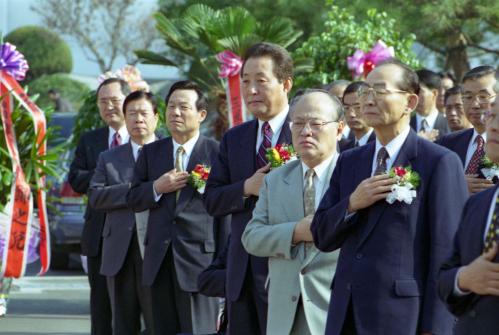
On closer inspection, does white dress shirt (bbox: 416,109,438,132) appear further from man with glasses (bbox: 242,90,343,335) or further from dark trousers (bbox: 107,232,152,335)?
man with glasses (bbox: 242,90,343,335)

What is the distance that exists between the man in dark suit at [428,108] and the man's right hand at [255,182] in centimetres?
383

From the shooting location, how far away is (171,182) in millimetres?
7902

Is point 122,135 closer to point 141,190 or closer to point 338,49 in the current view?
point 141,190

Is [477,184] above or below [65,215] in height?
above

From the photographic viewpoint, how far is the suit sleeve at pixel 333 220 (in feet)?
17.3

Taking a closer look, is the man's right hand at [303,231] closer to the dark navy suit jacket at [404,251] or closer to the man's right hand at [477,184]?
the dark navy suit jacket at [404,251]

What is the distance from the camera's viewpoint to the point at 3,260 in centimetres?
1083

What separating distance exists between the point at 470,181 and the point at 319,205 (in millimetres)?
1300

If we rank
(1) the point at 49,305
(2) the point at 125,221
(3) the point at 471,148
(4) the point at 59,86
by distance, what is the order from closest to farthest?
(3) the point at 471,148
(2) the point at 125,221
(1) the point at 49,305
(4) the point at 59,86

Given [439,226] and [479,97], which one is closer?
[439,226]

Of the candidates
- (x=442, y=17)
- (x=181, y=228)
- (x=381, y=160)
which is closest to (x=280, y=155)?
(x=381, y=160)

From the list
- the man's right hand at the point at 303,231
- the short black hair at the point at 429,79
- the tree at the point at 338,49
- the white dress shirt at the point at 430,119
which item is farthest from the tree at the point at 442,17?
the man's right hand at the point at 303,231

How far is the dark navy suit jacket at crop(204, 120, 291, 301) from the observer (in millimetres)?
6445

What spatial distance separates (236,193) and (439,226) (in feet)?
5.37
